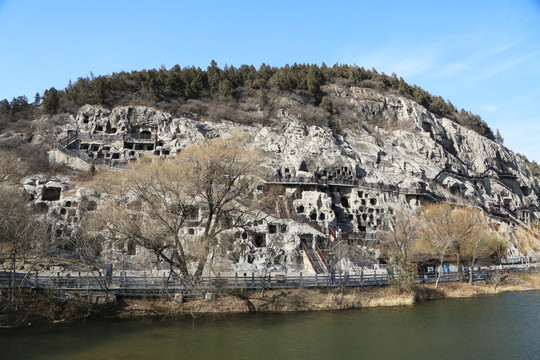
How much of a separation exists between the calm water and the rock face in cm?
1651

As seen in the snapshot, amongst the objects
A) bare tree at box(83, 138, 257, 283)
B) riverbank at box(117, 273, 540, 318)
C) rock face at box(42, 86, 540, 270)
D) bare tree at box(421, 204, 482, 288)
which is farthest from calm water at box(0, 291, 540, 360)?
rock face at box(42, 86, 540, 270)

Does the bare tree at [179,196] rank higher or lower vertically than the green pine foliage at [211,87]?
lower

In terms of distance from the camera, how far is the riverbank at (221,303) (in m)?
22.3

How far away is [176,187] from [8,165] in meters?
31.4

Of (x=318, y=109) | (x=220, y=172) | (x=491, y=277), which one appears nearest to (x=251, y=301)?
(x=220, y=172)

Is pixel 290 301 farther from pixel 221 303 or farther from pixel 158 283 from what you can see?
pixel 158 283

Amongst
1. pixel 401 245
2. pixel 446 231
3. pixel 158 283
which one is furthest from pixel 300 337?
pixel 446 231

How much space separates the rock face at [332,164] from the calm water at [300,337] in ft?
54.2

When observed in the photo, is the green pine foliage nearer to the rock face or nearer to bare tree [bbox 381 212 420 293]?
the rock face

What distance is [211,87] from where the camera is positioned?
2977 inches

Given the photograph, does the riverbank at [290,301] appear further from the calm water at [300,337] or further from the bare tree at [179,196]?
the bare tree at [179,196]

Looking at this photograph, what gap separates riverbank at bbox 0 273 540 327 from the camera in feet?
73.2

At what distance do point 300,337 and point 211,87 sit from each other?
209 feet

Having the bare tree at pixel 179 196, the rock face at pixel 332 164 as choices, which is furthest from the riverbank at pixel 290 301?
the rock face at pixel 332 164
